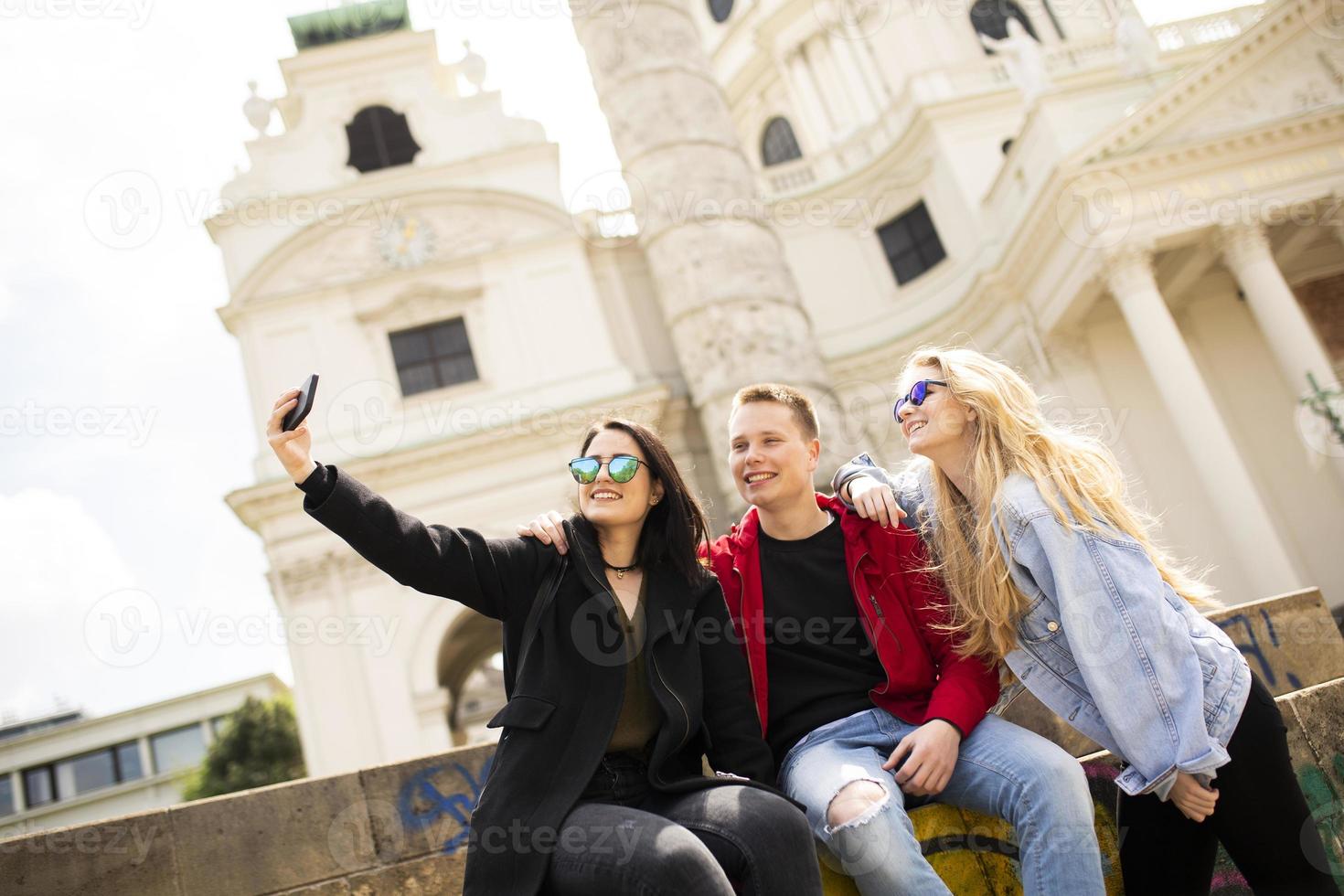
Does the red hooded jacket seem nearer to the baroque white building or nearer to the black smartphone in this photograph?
the black smartphone

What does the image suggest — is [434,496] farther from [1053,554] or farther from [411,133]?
[1053,554]

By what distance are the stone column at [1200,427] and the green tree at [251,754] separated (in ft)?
87.3

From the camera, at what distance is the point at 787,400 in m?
3.46

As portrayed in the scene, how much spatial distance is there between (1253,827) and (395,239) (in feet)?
55.6

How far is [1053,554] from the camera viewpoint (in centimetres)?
287

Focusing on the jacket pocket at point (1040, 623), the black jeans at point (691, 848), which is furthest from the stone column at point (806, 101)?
the black jeans at point (691, 848)

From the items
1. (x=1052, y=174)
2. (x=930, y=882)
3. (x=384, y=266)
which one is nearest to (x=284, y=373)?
(x=384, y=266)

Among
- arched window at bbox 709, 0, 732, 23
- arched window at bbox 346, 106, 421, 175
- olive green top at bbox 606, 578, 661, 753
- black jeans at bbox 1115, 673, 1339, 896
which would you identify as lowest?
black jeans at bbox 1115, 673, 1339, 896

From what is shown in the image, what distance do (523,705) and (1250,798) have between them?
1.96 meters

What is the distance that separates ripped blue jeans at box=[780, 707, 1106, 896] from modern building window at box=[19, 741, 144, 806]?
143 ft

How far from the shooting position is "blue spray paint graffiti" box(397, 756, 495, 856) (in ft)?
13.8

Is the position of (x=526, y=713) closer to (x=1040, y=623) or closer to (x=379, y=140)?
(x=1040, y=623)

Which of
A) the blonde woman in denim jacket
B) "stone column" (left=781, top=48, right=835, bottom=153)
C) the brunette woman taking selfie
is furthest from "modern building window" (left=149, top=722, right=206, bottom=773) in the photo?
the blonde woman in denim jacket

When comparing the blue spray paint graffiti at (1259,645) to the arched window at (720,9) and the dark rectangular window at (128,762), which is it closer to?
the arched window at (720,9)
